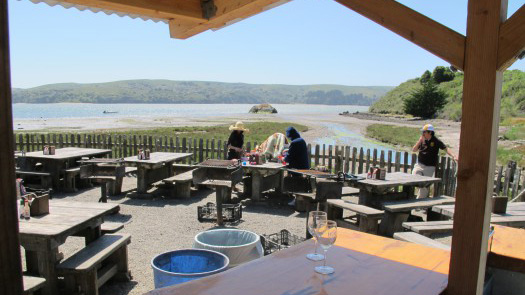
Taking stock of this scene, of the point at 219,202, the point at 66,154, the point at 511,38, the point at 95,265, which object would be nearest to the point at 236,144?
the point at 219,202

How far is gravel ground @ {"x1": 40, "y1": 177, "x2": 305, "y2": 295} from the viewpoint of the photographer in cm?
528

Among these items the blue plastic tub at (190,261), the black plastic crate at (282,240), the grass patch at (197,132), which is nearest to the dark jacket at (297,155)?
the black plastic crate at (282,240)

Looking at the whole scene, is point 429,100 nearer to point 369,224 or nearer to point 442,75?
point 442,75

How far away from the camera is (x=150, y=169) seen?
31.2 ft

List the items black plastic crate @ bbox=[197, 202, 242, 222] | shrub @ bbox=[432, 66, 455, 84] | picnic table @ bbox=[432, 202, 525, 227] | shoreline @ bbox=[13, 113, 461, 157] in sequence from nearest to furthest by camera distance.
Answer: picnic table @ bbox=[432, 202, 525, 227] → black plastic crate @ bbox=[197, 202, 242, 222] → shoreline @ bbox=[13, 113, 461, 157] → shrub @ bbox=[432, 66, 455, 84]

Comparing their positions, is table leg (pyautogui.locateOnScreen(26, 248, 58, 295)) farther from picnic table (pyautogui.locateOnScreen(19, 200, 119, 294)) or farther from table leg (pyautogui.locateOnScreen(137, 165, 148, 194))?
table leg (pyautogui.locateOnScreen(137, 165, 148, 194))

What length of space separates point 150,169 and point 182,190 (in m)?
0.99

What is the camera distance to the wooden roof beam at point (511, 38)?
1.55 metres

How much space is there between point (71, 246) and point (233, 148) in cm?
457

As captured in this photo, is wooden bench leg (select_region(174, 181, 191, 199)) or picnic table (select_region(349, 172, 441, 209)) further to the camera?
wooden bench leg (select_region(174, 181, 191, 199))

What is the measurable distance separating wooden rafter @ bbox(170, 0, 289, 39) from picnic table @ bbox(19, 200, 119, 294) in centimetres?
227

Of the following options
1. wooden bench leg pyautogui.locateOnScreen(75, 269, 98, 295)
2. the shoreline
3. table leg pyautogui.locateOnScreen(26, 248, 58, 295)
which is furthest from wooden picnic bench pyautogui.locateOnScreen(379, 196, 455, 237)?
the shoreline

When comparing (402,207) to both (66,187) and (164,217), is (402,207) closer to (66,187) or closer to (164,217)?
(164,217)

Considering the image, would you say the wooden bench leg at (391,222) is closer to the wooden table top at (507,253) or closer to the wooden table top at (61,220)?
the wooden table top at (507,253)
